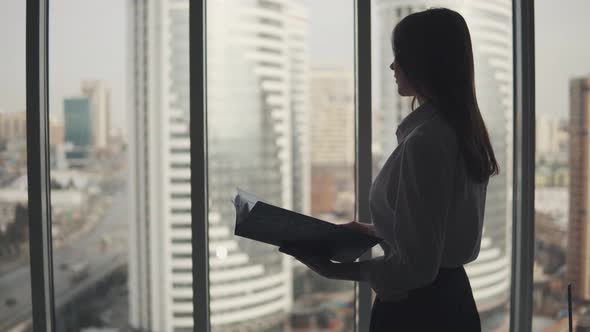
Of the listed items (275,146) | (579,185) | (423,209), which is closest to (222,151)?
(275,146)

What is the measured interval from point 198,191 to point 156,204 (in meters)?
0.41

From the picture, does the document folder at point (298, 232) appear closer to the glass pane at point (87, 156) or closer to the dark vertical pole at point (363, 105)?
the dark vertical pole at point (363, 105)

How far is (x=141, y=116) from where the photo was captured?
7.51 ft

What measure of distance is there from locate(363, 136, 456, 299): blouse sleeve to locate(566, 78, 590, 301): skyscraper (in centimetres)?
165

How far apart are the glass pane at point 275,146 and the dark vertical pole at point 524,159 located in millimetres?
751

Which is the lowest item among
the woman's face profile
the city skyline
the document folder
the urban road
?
the urban road

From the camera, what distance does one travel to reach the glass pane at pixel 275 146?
212cm

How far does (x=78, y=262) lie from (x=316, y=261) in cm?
172

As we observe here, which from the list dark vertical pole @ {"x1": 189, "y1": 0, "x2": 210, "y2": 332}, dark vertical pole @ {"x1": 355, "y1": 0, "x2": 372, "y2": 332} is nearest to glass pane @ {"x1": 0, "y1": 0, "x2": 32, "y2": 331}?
dark vertical pole @ {"x1": 189, "y1": 0, "x2": 210, "y2": 332}

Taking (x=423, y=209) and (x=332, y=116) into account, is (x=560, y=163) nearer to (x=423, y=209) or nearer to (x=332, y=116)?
(x=332, y=116)

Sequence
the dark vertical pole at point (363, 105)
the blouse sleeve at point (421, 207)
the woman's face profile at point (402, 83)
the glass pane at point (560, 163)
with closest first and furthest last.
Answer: the blouse sleeve at point (421, 207), the woman's face profile at point (402, 83), the dark vertical pole at point (363, 105), the glass pane at point (560, 163)

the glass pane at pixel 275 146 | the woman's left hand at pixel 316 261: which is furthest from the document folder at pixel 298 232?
the glass pane at pixel 275 146

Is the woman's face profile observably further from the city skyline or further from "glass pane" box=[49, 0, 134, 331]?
"glass pane" box=[49, 0, 134, 331]

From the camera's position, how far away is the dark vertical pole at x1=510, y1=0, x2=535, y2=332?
2066mm
